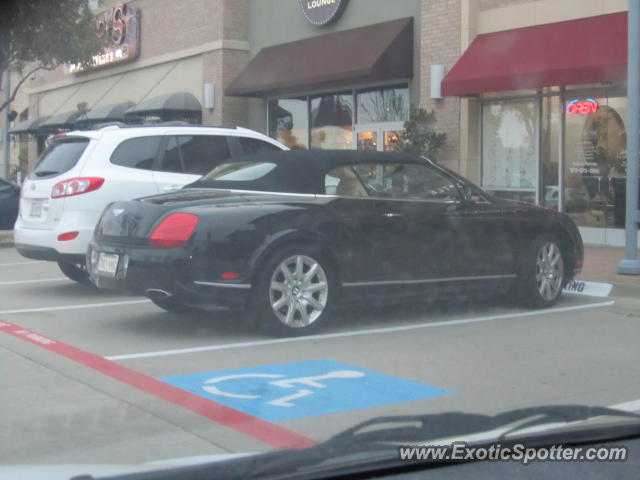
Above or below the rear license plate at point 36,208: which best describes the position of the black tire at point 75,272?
below

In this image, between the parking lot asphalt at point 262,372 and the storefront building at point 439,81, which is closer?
the parking lot asphalt at point 262,372

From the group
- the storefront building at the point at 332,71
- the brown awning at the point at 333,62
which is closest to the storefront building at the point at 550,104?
the brown awning at the point at 333,62

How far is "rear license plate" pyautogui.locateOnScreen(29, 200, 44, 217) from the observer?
369 inches

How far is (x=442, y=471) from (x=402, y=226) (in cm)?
486

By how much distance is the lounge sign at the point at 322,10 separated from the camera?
715 inches

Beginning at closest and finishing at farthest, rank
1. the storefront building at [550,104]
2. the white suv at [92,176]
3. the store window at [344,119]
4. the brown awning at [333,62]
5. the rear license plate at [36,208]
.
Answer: the white suv at [92,176], the rear license plate at [36,208], the storefront building at [550,104], the brown awning at [333,62], the store window at [344,119]

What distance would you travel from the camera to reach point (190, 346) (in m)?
6.94

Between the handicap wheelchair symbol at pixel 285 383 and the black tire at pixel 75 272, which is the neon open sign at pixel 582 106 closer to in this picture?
the black tire at pixel 75 272

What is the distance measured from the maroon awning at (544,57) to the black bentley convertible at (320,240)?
4.50 meters

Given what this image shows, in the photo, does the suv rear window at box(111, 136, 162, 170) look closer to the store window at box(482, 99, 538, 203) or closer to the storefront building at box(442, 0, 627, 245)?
the storefront building at box(442, 0, 627, 245)

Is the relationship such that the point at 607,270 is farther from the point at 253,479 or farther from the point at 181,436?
the point at 253,479

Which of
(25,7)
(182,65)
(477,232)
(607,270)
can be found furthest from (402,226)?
(182,65)

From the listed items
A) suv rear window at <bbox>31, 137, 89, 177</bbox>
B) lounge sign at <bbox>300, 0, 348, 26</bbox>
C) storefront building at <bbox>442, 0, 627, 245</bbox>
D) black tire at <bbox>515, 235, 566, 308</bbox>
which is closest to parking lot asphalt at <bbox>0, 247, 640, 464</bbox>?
black tire at <bbox>515, 235, 566, 308</bbox>

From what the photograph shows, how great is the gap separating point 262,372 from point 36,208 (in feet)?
14.7
